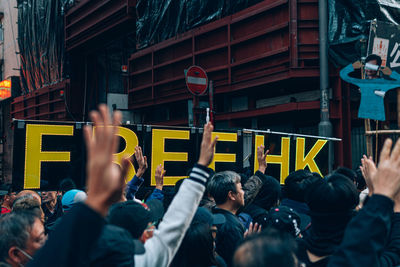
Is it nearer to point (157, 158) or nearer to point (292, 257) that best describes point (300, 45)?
point (157, 158)

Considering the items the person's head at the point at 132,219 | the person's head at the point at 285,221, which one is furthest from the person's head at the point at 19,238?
the person's head at the point at 285,221

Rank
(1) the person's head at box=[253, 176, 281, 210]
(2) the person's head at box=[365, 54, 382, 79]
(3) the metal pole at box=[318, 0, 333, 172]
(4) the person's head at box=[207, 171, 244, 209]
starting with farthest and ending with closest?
(3) the metal pole at box=[318, 0, 333, 172] → (2) the person's head at box=[365, 54, 382, 79] → (1) the person's head at box=[253, 176, 281, 210] → (4) the person's head at box=[207, 171, 244, 209]

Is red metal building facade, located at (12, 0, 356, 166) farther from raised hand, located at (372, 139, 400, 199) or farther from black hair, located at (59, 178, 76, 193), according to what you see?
raised hand, located at (372, 139, 400, 199)

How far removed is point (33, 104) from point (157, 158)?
15321mm

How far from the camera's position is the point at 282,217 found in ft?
9.64

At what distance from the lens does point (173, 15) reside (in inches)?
475

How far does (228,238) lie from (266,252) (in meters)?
1.49

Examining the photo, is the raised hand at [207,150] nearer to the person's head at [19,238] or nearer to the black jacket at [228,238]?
the person's head at [19,238]

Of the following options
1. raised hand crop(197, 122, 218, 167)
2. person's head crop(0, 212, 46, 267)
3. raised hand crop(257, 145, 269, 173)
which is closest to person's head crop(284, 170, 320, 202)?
raised hand crop(257, 145, 269, 173)

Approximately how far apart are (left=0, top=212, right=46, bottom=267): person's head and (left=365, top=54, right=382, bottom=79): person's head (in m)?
4.83

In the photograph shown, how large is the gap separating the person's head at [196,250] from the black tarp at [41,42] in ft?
53.3

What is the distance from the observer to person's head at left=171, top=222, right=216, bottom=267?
2.27 m

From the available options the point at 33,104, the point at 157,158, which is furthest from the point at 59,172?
the point at 33,104

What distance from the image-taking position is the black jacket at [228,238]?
2760 mm
